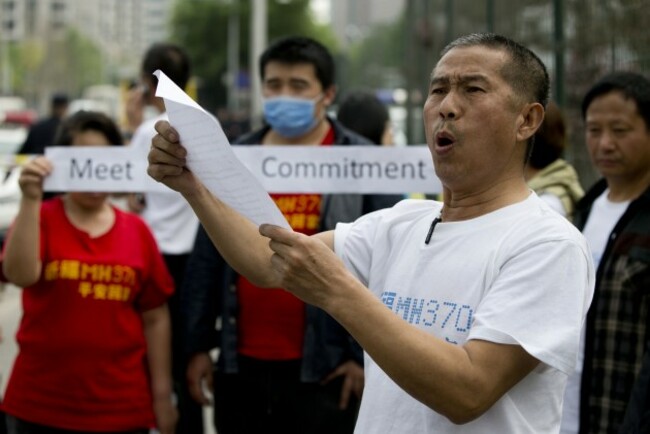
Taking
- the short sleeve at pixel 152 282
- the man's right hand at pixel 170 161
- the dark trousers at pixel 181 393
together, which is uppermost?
the man's right hand at pixel 170 161

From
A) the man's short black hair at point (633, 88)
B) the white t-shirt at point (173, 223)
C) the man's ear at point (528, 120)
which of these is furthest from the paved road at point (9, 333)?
the man's ear at point (528, 120)

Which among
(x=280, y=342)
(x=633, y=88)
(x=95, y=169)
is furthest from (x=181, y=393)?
(x=633, y=88)

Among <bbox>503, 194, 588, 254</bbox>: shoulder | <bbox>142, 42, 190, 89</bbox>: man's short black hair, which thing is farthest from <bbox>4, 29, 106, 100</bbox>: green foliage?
<bbox>503, 194, 588, 254</bbox>: shoulder

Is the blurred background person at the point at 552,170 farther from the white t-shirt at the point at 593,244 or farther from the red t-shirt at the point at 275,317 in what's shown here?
the red t-shirt at the point at 275,317

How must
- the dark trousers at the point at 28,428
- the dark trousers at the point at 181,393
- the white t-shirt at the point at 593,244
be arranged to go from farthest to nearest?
the dark trousers at the point at 181,393 < the dark trousers at the point at 28,428 < the white t-shirt at the point at 593,244

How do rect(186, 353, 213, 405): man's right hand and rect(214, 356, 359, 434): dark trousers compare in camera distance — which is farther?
rect(186, 353, 213, 405): man's right hand

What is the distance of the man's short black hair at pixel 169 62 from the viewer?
627cm

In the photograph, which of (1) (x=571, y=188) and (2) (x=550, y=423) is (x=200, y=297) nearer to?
(1) (x=571, y=188)

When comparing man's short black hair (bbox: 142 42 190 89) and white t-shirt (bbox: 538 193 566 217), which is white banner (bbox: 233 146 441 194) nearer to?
white t-shirt (bbox: 538 193 566 217)

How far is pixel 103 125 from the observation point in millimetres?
4781

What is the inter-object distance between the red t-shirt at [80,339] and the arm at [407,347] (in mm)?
2135

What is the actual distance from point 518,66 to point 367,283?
0.68 metres

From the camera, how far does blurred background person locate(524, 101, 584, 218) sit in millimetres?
4559

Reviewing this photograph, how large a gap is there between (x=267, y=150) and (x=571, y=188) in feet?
4.06
